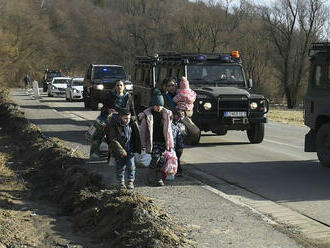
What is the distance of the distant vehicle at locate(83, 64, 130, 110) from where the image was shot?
26.4m

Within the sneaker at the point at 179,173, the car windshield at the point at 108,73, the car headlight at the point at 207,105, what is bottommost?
the sneaker at the point at 179,173

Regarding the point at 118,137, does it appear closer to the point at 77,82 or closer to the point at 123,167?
the point at 123,167

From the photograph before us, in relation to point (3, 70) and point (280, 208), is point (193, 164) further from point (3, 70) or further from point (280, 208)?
point (3, 70)

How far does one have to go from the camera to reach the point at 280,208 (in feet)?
24.1

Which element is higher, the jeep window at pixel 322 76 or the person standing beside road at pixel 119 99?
the jeep window at pixel 322 76

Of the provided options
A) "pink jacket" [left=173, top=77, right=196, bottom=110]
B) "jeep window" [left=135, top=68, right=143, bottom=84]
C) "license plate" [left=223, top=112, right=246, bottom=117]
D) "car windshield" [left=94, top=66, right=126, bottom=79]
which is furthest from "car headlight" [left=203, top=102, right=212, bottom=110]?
"car windshield" [left=94, top=66, right=126, bottom=79]

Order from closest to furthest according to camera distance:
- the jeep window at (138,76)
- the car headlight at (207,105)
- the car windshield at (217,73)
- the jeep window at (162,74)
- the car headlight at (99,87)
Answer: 1. the car headlight at (207,105)
2. the car windshield at (217,73)
3. the jeep window at (162,74)
4. the jeep window at (138,76)
5. the car headlight at (99,87)

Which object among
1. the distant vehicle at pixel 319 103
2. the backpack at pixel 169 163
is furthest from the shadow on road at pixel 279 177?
the backpack at pixel 169 163

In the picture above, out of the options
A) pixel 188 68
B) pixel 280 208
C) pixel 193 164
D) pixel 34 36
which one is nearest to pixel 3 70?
pixel 188 68

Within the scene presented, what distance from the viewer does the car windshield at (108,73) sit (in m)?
27.7

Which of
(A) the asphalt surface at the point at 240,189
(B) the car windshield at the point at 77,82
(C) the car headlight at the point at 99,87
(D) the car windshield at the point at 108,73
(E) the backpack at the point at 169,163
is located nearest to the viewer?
(A) the asphalt surface at the point at 240,189

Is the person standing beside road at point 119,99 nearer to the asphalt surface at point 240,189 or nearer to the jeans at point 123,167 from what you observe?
the asphalt surface at point 240,189

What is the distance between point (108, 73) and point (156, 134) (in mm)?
19791

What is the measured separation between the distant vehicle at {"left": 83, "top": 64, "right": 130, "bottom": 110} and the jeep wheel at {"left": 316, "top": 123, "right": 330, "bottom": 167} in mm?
16087
